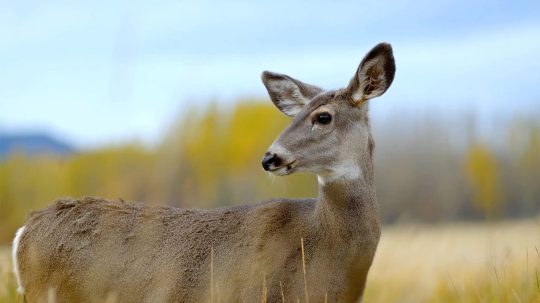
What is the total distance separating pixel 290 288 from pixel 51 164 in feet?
163

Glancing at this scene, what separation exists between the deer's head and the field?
1.57m

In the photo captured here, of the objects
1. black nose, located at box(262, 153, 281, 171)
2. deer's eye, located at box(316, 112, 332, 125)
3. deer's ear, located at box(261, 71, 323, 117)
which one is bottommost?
black nose, located at box(262, 153, 281, 171)

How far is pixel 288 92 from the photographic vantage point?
8.33 meters

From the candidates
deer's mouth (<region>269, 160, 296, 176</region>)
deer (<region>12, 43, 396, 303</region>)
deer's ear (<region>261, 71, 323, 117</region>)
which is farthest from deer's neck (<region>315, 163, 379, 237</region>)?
deer's ear (<region>261, 71, 323, 117</region>)

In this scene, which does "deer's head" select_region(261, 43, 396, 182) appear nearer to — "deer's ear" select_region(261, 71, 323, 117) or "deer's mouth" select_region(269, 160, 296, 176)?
"deer's mouth" select_region(269, 160, 296, 176)

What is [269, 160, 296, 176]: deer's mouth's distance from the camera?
704 cm

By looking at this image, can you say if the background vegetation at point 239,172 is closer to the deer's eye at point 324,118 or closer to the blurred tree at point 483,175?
the blurred tree at point 483,175

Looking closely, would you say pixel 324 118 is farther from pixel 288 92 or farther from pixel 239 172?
pixel 239 172

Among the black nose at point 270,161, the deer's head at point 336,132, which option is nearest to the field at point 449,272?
the deer's head at point 336,132

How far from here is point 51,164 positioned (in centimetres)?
5512

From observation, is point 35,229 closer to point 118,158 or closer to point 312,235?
point 312,235

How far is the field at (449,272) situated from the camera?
8.74 m

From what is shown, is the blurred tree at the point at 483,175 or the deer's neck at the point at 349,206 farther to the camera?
the blurred tree at the point at 483,175

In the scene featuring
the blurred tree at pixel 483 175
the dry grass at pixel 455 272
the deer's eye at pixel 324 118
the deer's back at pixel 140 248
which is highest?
the deer's eye at pixel 324 118
